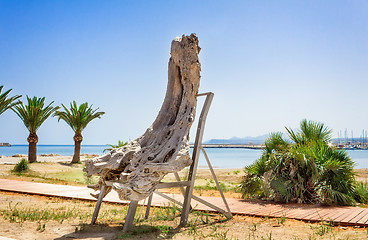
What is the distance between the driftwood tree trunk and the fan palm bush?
333cm

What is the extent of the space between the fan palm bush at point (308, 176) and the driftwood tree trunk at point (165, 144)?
10.9 ft

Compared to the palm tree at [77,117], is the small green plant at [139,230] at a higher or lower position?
lower


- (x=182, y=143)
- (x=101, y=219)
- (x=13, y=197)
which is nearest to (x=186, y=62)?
(x=182, y=143)

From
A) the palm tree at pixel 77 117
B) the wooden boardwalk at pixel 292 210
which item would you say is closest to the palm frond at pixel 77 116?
the palm tree at pixel 77 117

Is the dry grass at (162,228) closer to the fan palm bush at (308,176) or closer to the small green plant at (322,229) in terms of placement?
the small green plant at (322,229)

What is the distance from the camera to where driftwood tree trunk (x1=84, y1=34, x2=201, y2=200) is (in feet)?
16.9

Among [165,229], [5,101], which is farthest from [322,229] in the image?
[5,101]

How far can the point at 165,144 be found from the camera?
588cm

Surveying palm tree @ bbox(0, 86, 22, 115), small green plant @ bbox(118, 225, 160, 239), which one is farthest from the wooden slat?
palm tree @ bbox(0, 86, 22, 115)

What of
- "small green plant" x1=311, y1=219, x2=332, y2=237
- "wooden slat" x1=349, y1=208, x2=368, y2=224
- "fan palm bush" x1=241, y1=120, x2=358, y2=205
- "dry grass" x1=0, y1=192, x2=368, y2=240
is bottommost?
"dry grass" x1=0, y1=192, x2=368, y2=240

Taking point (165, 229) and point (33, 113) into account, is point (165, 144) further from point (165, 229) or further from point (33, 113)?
point (33, 113)

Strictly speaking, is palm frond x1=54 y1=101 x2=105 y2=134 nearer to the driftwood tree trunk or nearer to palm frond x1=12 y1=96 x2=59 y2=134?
palm frond x1=12 y1=96 x2=59 y2=134

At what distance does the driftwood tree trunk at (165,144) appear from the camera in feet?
16.9

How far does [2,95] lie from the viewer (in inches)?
793
